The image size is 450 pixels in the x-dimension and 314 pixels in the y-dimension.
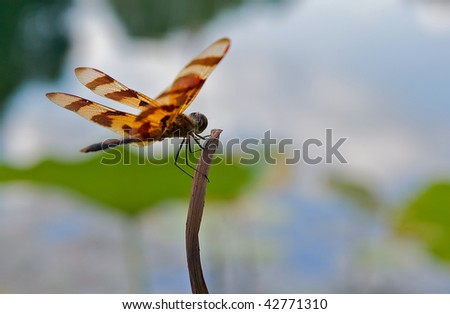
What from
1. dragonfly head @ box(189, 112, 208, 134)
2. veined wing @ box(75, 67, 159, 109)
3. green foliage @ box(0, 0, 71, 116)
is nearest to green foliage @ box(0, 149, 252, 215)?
veined wing @ box(75, 67, 159, 109)

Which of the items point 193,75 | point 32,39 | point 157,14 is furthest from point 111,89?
point 157,14

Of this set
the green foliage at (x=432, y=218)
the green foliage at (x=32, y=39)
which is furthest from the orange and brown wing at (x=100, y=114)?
the green foliage at (x=32, y=39)

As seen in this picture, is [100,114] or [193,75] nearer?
[193,75]

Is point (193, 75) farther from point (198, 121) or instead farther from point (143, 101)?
point (143, 101)

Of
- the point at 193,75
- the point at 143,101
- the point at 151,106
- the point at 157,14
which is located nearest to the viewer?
the point at 193,75

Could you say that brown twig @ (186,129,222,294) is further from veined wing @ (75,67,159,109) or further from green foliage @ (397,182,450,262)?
green foliage @ (397,182,450,262)

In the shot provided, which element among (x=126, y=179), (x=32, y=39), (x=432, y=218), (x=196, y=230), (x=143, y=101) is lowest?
(x=432, y=218)
